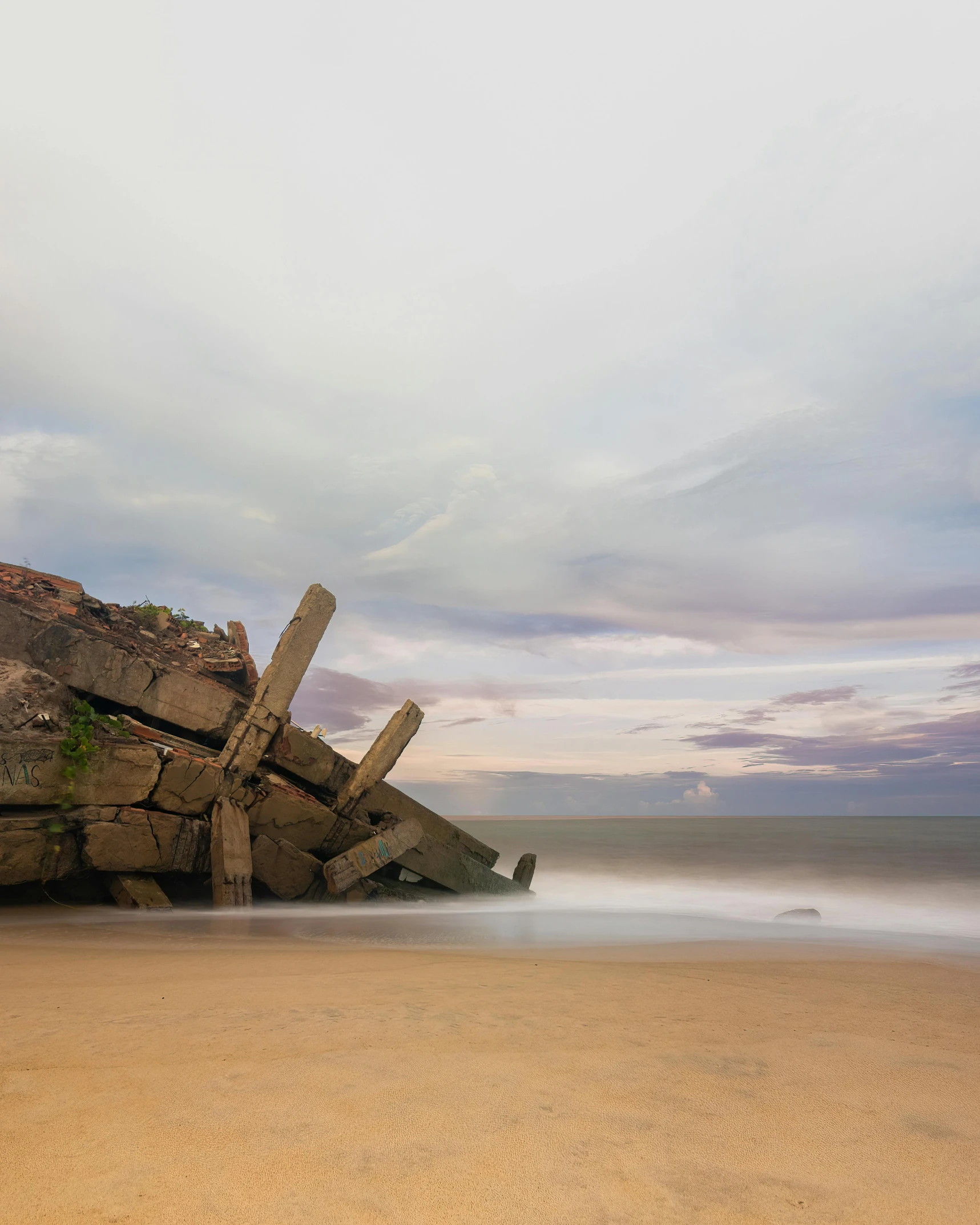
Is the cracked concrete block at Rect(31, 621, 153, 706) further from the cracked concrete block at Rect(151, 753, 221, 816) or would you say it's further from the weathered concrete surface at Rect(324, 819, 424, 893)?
the weathered concrete surface at Rect(324, 819, 424, 893)

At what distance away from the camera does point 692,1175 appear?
251 centimetres

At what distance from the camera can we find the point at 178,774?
10.4 m

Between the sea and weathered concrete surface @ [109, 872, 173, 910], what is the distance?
222 mm

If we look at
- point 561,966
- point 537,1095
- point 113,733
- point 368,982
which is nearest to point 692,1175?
point 537,1095

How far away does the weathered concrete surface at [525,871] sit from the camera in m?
15.9

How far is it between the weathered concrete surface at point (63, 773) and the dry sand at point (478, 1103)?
472cm

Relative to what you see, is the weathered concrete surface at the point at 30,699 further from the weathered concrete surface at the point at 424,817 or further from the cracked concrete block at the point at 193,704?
the weathered concrete surface at the point at 424,817

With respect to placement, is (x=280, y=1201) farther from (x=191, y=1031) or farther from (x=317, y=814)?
(x=317, y=814)

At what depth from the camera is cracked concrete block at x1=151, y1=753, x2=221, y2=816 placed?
1030 centimetres

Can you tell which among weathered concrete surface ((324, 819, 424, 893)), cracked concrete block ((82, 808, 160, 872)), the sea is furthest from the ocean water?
cracked concrete block ((82, 808, 160, 872))

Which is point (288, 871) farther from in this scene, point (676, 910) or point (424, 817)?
point (676, 910)

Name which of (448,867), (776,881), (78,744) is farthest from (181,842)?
(776,881)

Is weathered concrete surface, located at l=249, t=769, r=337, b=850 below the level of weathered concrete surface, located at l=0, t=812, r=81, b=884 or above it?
above

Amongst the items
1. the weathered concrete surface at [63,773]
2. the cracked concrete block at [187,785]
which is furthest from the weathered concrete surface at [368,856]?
the weathered concrete surface at [63,773]
